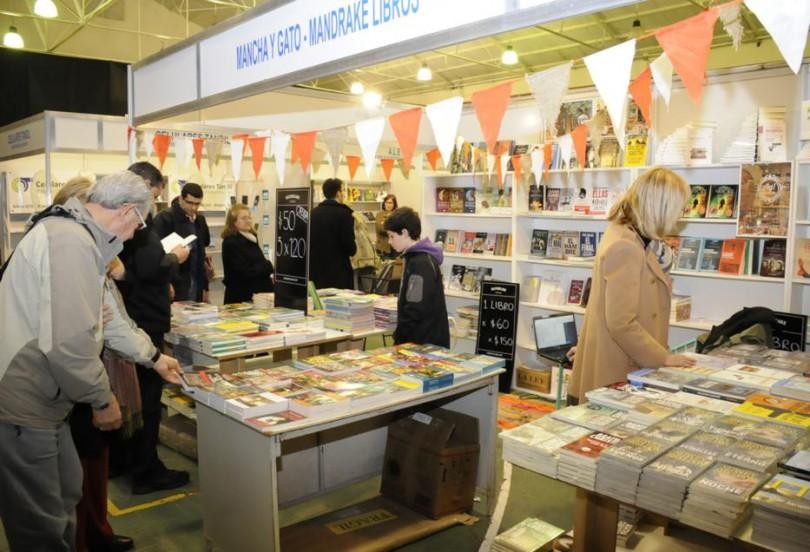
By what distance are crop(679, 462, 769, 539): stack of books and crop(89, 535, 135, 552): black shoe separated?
2.46m

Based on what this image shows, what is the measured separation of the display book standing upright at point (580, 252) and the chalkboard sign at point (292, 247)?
6.68 feet

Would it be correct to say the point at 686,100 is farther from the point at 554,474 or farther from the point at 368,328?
the point at 554,474

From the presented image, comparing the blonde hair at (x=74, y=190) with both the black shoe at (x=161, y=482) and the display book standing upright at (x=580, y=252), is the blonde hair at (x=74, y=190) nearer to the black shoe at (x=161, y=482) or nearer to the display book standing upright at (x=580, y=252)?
the black shoe at (x=161, y=482)

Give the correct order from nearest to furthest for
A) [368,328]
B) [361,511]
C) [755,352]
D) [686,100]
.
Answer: [755,352] < [361,511] < [368,328] < [686,100]

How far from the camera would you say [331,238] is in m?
6.02

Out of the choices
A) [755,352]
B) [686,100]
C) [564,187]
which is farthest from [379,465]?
[686,100]

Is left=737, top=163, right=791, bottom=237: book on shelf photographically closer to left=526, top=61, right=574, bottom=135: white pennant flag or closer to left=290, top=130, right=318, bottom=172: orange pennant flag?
left=526, top=61, right=574, bottom=135: white pennant flag

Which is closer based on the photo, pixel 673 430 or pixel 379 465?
pixel 673 430

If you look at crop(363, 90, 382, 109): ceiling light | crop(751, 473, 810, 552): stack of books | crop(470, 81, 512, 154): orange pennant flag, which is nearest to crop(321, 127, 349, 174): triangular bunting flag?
crop(363, 90, 382, 109): ceiling light

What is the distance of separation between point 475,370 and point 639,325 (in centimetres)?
83

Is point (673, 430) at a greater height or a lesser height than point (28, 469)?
greater

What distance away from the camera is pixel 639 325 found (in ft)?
8.21

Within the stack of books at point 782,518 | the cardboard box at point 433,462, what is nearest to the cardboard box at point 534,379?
the cardboard box at point 433,462

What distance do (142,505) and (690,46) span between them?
329 centimetres
